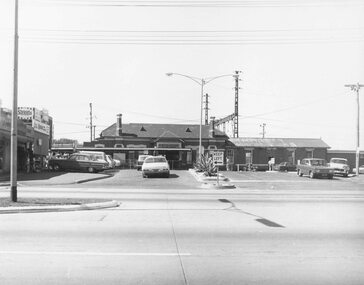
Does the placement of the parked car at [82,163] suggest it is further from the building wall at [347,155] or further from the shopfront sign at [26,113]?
the building wall at [347,155]

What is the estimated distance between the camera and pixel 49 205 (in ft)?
46.4

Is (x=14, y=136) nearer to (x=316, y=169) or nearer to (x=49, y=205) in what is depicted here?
(x=49, y=205)

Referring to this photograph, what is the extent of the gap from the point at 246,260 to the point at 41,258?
3264 millimetres

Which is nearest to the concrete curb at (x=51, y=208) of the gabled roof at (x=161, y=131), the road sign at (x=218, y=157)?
the road sign at (x=218, y=157)

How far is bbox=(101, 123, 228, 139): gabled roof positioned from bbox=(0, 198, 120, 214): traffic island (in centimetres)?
4851

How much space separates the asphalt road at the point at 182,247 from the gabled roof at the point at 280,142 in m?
53.8

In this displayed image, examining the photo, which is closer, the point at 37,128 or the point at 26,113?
the point at 26,113

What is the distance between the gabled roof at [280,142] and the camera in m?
67.2

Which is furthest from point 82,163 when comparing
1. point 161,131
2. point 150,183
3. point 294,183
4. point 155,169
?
point 161,131

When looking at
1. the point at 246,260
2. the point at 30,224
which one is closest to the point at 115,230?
the point at 30,224

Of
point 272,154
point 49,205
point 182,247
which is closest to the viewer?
point 182,247

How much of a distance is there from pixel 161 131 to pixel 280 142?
1856 cm

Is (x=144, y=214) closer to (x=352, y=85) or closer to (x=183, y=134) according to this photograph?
(x=352, y=85)

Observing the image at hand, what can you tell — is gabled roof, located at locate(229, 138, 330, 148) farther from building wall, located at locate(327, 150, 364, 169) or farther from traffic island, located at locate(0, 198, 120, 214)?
traffic island, located at locate(0, 198, 120, 214)
